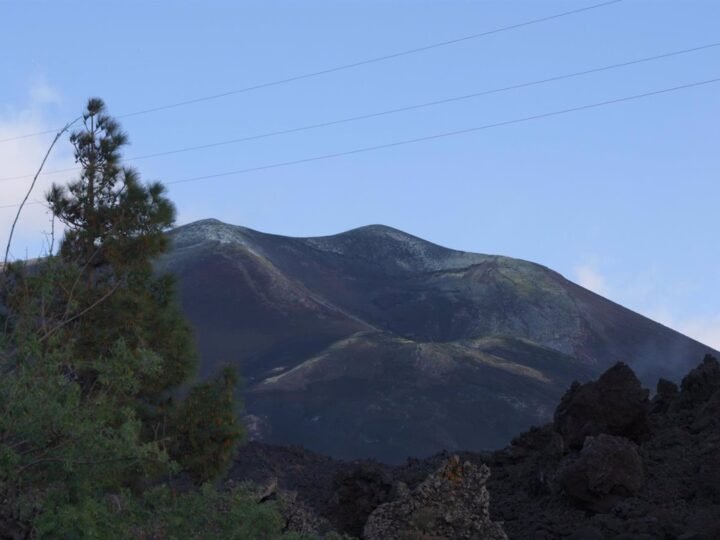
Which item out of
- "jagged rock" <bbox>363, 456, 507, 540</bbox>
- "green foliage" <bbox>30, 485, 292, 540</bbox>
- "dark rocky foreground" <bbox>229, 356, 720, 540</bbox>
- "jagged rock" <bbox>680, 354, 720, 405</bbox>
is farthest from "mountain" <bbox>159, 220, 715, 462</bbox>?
"green foliage" <bbox>30, 485, 292, 540</bbox>

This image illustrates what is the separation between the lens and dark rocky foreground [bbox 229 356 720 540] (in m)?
15.4

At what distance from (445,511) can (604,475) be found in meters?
4.60

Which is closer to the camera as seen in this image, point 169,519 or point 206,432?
point 169,519

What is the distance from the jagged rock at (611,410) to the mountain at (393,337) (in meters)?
30.0

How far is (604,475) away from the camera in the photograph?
18844 millimetres

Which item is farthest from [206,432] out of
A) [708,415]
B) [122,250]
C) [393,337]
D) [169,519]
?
[393,337]

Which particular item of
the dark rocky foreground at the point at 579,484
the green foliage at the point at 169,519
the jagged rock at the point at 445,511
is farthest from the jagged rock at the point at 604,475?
the green foliage at the point at 169,519

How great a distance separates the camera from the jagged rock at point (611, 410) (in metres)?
22.0

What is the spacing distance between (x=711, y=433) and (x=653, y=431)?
1369 mm

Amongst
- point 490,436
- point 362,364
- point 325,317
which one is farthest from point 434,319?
point 490,436

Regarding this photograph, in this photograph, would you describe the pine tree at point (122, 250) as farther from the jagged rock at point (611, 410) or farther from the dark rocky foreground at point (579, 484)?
the jagged rock at point (611, 410)

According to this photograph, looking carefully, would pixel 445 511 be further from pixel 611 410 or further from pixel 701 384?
pixel 701 384

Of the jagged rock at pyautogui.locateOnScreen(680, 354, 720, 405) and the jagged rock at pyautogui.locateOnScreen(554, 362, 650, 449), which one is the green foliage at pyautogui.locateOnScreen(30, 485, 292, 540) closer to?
the jagged rock at pyautogui.locateOnScreen(554, 362, 650, 449)

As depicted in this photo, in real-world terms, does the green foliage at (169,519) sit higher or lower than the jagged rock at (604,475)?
lower
